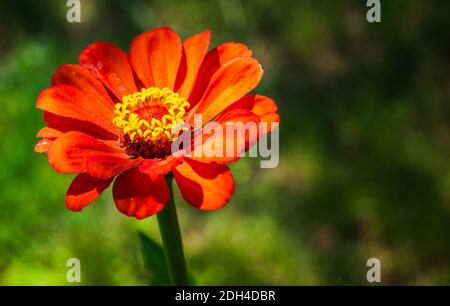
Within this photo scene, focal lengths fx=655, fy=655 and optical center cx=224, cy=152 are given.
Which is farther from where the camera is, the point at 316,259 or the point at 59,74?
the point at 316,259

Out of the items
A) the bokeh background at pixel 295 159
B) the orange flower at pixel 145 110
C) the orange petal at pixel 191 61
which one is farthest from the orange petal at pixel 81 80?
the bokeh background at pixel 295 159

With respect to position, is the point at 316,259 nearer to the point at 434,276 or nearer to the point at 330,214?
the point at 330,214

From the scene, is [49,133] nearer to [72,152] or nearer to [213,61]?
[72,152]

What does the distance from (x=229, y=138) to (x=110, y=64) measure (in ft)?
0.86

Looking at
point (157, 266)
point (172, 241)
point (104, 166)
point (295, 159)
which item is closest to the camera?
point (104, 166)

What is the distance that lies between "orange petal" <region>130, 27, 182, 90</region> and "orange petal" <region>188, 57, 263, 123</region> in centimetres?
7

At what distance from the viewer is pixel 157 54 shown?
1013 mm

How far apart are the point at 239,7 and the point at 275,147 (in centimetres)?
61

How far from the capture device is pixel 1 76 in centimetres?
199

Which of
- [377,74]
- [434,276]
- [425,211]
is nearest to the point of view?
[434,276]

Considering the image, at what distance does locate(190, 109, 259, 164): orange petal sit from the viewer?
83 cm

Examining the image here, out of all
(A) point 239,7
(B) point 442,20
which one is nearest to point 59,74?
(A) point 239,7

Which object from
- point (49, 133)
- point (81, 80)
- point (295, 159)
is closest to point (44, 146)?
point (49, 133)

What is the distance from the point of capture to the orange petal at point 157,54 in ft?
3.30
